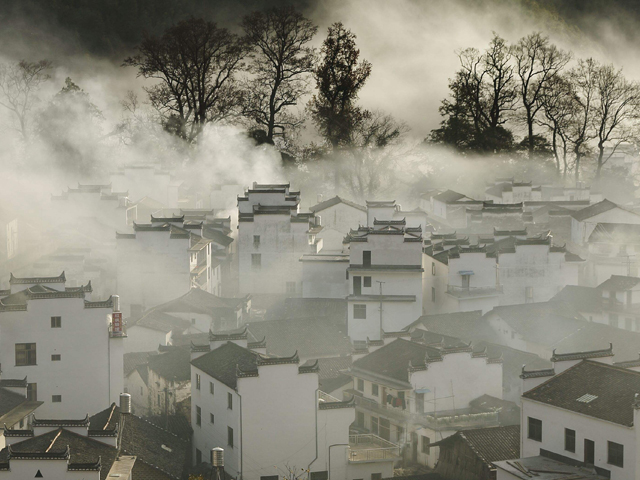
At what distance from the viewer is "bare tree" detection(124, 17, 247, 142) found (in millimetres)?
44312

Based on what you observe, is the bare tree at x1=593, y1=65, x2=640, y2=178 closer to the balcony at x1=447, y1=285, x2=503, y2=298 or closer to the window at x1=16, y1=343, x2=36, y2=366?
the balcony at x1=447, y1=285, x2=503, y2=298

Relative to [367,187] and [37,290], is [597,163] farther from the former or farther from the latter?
[37,290]

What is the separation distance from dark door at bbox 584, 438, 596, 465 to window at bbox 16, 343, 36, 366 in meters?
12.9

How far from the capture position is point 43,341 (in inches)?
862

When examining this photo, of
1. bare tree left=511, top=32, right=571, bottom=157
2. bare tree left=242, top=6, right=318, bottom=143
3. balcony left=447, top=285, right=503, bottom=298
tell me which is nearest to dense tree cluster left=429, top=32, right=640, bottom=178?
bare tree left=511, top=32, right=571, bottom=157

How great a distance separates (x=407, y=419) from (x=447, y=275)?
10.7 m

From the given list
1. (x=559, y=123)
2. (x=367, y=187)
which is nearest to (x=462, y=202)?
(x=367, y=187)

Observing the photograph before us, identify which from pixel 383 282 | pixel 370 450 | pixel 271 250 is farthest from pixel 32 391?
pixel 271 250

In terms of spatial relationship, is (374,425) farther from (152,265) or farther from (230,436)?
(152,265)

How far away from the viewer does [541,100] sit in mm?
49469

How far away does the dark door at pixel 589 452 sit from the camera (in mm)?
16812

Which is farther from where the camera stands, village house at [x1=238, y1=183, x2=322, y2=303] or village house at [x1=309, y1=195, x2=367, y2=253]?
village house at [x1=309, y1=195, x2=367, y2=253]

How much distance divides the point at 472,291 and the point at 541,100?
21.4 m

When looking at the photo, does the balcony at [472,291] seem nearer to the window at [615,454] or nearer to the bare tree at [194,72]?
the window at [615,454]
